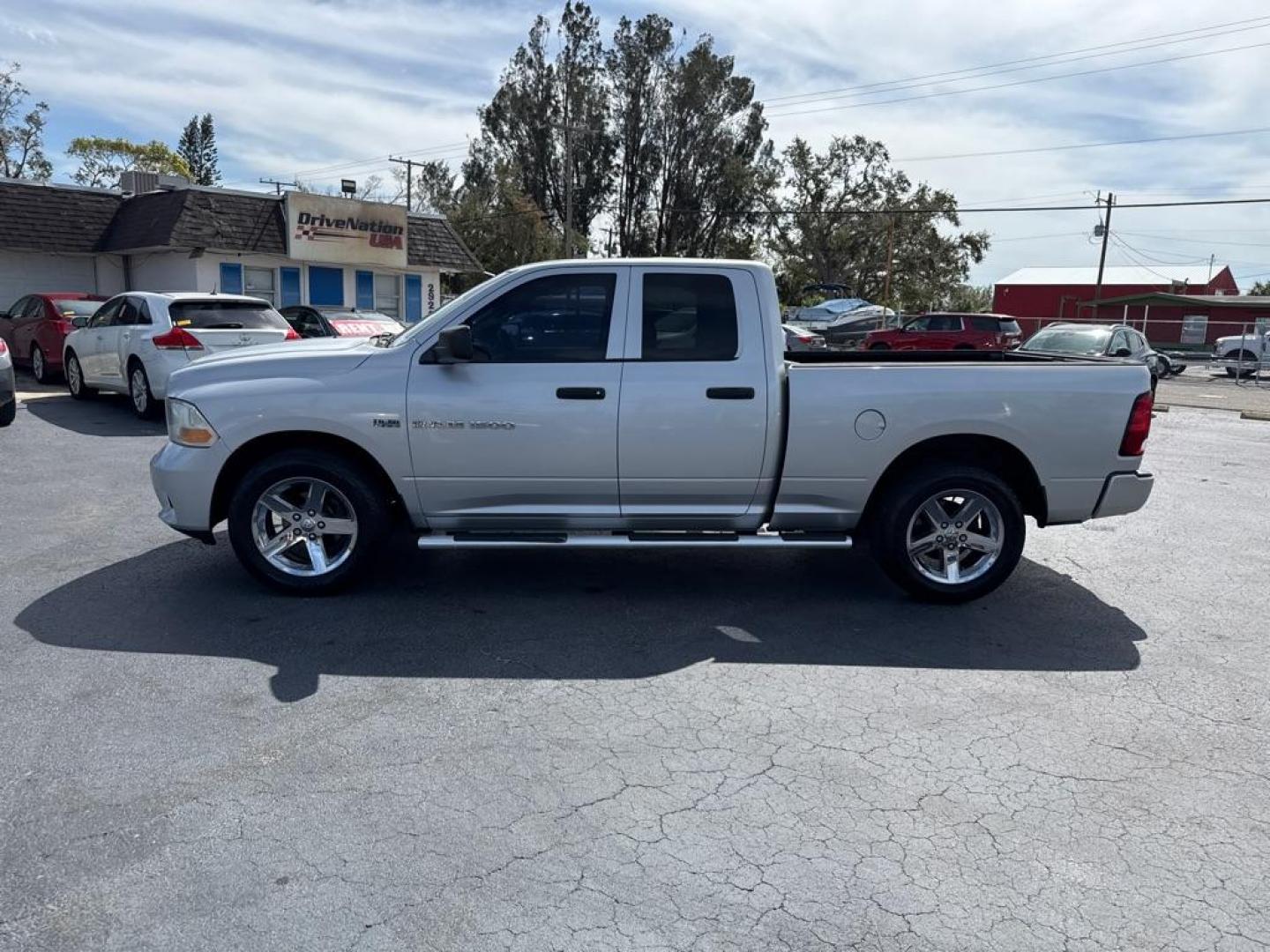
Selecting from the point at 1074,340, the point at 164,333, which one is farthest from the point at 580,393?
the point at 1074,340

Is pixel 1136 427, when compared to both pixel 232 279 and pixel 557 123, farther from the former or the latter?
pixel 557 123

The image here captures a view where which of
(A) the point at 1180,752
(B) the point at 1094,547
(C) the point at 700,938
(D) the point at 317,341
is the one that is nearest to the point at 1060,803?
(A) the point at 1180,752

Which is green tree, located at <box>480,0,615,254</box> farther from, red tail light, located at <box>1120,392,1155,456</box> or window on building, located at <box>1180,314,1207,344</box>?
red tail light, located at <box>1120,392,1155,456</box>

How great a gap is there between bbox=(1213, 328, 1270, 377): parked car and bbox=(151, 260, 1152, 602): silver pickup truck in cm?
2832

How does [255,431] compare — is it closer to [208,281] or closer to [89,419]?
[89,419]

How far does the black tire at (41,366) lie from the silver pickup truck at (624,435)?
42.3 ft

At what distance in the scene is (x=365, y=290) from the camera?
2723 centimetres

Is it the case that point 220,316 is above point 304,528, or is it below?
above

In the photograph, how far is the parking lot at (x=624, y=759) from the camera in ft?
9.85

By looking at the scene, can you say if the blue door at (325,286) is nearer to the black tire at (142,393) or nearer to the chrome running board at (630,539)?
the black tire at (142,393)

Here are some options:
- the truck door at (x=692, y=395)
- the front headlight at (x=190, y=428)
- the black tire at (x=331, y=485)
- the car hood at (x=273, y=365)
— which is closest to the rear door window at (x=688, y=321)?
the truck door at (x=692, y=395)

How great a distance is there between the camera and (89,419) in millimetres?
12859

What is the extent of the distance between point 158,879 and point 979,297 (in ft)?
246

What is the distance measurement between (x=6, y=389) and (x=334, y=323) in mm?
6135
